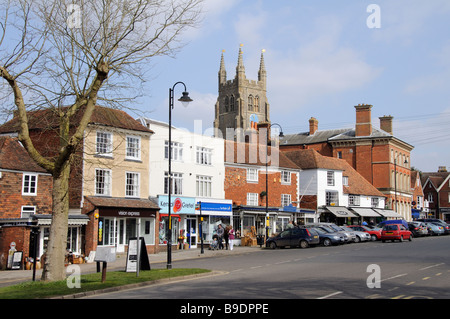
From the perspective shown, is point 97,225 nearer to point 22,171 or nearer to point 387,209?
point 22,171

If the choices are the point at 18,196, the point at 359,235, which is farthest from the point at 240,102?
the point at 18,196

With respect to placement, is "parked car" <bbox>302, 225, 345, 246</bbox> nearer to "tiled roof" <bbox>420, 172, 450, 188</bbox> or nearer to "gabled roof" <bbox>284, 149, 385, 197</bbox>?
"gabled roof" <bbox>284, 149, 385, 197</bbox>

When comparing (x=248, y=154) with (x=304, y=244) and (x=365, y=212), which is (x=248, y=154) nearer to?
(x=304, y=244)

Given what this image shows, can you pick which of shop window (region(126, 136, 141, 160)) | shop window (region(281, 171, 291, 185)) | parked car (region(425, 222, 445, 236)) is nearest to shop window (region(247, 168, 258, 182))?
shop window (region(281, 171, 291, 185))

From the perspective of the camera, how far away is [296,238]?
38.9 meters

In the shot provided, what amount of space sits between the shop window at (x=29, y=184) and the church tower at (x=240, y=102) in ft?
314

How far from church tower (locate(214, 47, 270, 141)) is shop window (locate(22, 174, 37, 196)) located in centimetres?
9565

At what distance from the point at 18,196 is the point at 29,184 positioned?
1.06 m

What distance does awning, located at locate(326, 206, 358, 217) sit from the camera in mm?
55438

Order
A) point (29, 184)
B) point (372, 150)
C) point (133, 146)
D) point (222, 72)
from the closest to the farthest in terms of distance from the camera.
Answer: point (29, 184)
point (133, 146)
point (372, 150)
point (222, 72)

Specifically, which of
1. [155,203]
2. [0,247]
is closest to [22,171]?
[0,247]

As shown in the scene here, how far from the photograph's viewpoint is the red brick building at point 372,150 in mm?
73125

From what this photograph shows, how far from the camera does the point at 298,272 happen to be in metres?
19.8

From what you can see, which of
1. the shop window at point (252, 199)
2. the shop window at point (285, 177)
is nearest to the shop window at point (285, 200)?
the shop window at point (285, 177)
